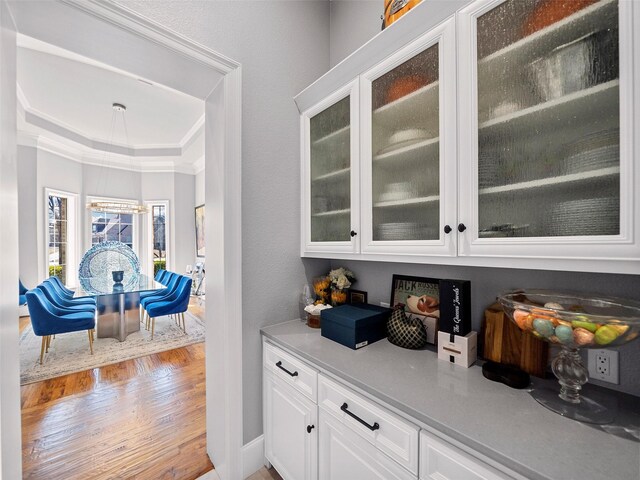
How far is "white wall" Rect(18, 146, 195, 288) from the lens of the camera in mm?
4723

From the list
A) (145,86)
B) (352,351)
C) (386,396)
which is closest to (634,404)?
(386,396)

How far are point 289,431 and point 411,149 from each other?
5.09 feet

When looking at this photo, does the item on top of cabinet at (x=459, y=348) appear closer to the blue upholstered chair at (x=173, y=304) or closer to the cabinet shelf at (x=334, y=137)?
the cabinet shelf at (x=334, y=137)

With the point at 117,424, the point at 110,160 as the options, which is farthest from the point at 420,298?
the point at 110,160

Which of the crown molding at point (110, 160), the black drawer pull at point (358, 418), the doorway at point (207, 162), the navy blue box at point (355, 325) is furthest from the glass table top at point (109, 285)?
the black drawer pull at point (358, 418)

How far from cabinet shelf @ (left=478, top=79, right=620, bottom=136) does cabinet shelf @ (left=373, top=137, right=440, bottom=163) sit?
0.20 metres

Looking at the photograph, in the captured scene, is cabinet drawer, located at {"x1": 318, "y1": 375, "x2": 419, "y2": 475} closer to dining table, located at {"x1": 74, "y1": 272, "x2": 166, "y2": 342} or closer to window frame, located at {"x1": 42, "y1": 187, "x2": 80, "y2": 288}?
dining table, located at {"x1": 74, "y1": 272, "x2": 166, "y2": 342}

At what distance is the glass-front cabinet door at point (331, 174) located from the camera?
153 cm

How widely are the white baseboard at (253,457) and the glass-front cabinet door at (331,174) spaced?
1219 millimetres

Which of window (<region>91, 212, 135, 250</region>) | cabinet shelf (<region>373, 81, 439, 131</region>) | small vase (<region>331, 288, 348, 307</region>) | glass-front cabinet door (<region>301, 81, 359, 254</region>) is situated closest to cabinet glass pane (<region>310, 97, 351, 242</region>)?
glass-front cabinet door (<region>301, 81, 359, 254</region>)

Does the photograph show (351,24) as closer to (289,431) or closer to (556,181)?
(556,181)

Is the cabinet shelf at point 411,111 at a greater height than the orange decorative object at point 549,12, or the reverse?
the orange decorative object at point 549,12

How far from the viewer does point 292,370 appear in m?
1.44

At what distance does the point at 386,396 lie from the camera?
3.15 feet
